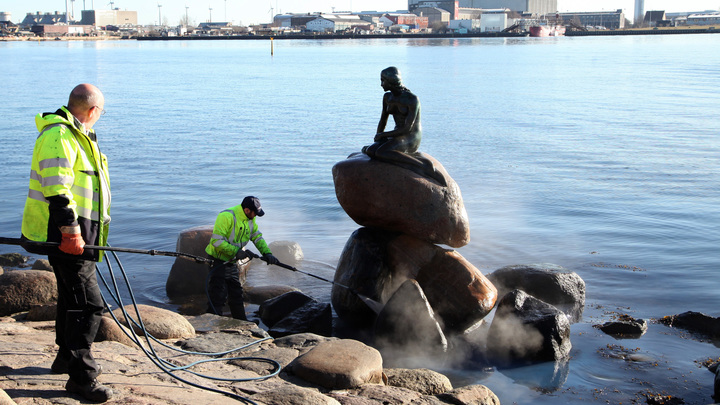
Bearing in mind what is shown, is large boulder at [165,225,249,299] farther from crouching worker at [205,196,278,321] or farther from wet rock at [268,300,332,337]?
wet rock at [268,300,332,337]

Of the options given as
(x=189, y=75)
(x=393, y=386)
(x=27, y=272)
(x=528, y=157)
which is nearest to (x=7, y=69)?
(x=189, y=75)

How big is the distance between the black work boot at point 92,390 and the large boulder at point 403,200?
→ 5.01m

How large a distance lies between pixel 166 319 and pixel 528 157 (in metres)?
19.1

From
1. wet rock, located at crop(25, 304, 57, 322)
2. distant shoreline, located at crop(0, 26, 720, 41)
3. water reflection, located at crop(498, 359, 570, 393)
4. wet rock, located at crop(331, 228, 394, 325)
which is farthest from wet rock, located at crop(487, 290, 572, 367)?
distant shoreline, located at crop(0, 26, 720, 41)

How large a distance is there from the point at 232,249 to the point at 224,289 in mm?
849

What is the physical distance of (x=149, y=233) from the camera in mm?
15484

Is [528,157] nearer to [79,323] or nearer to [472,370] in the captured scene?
[472,370]

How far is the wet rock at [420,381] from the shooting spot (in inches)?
295

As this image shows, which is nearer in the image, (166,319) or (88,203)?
(88,203)

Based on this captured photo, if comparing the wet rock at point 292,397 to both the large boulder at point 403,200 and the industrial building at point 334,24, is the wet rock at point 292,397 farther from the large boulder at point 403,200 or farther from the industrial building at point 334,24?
the industrial building at point 334,24

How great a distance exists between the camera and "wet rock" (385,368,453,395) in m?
7.49

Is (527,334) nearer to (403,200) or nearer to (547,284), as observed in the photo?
(547,284)

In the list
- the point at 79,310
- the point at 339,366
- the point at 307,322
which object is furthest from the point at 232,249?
the point at 79,310

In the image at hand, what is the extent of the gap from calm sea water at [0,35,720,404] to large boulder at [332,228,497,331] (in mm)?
1209
